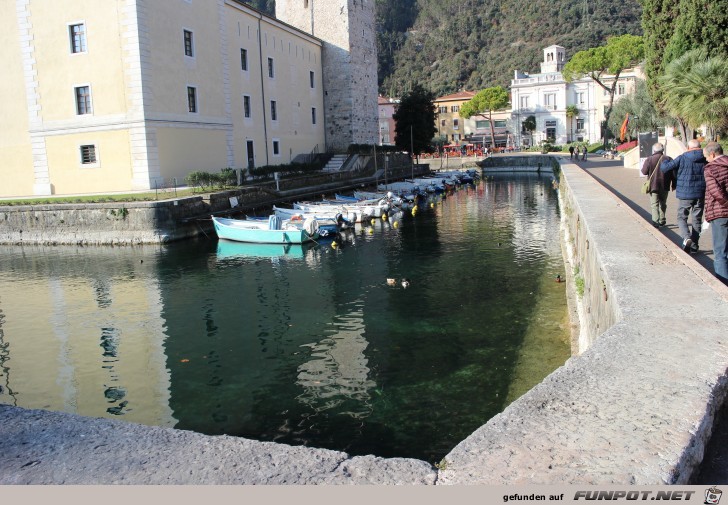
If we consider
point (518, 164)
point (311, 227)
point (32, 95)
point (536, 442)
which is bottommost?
point (311, 227)

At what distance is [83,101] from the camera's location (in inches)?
1127

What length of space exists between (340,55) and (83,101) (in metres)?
23.5

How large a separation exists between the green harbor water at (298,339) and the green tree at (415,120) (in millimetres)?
35043

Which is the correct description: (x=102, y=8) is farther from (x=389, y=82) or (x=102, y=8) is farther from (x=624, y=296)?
(x=389, y=82)

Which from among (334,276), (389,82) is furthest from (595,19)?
(334,276)

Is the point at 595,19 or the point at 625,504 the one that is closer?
the point at 625,504

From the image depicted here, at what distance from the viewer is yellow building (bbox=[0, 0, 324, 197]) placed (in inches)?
1078

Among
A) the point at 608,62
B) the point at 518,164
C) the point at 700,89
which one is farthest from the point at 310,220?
the point at 608,62

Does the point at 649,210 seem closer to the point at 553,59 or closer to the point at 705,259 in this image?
the point at 705,259

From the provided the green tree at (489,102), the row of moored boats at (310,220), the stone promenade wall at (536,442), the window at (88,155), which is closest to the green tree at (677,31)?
the row of moored boats at (310,220)

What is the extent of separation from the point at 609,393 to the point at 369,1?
51.5 m

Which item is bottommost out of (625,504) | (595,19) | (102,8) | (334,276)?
(334,276)

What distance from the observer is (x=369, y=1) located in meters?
50.4

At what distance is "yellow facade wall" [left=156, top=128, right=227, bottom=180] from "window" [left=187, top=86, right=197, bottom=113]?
3.56 ft
